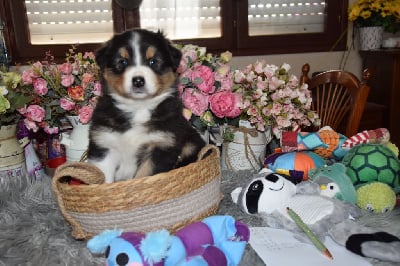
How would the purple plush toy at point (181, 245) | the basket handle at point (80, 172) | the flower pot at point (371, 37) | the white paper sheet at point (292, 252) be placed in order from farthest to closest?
the flower pot at point (371, 37) < the basket handle at point (80, 172) < the white paper sheet at point (292, 252) < the purple plush toy at point (181, 245)

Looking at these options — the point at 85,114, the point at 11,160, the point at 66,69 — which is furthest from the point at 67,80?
the point at 11,160

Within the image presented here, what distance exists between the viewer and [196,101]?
1.53m

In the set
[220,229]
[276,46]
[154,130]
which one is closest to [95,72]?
[154,130]

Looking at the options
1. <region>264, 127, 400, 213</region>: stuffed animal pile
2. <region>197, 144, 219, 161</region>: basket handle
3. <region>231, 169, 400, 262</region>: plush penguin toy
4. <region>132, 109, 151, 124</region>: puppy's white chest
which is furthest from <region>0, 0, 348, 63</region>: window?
<region>231, 169, 400, 262</region>: plush penguin toy

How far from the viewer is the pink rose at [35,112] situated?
1469mm

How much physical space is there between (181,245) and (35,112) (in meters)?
0.94

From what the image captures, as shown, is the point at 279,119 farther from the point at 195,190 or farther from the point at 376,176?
the point at 195,190

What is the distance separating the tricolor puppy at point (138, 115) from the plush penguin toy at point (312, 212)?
0.30 metres

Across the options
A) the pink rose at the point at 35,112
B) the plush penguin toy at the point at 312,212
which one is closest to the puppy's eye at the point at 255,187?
the plush penguin toy at the point at 312,212

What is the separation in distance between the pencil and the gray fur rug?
0.11 meters

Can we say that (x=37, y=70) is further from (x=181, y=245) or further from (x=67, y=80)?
(x=181, y=245)

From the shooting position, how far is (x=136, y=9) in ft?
11.8

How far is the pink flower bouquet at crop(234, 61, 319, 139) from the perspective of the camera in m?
1.49

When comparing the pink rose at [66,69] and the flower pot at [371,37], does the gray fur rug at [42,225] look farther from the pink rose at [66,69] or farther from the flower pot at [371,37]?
the flower pot at [371,37]
